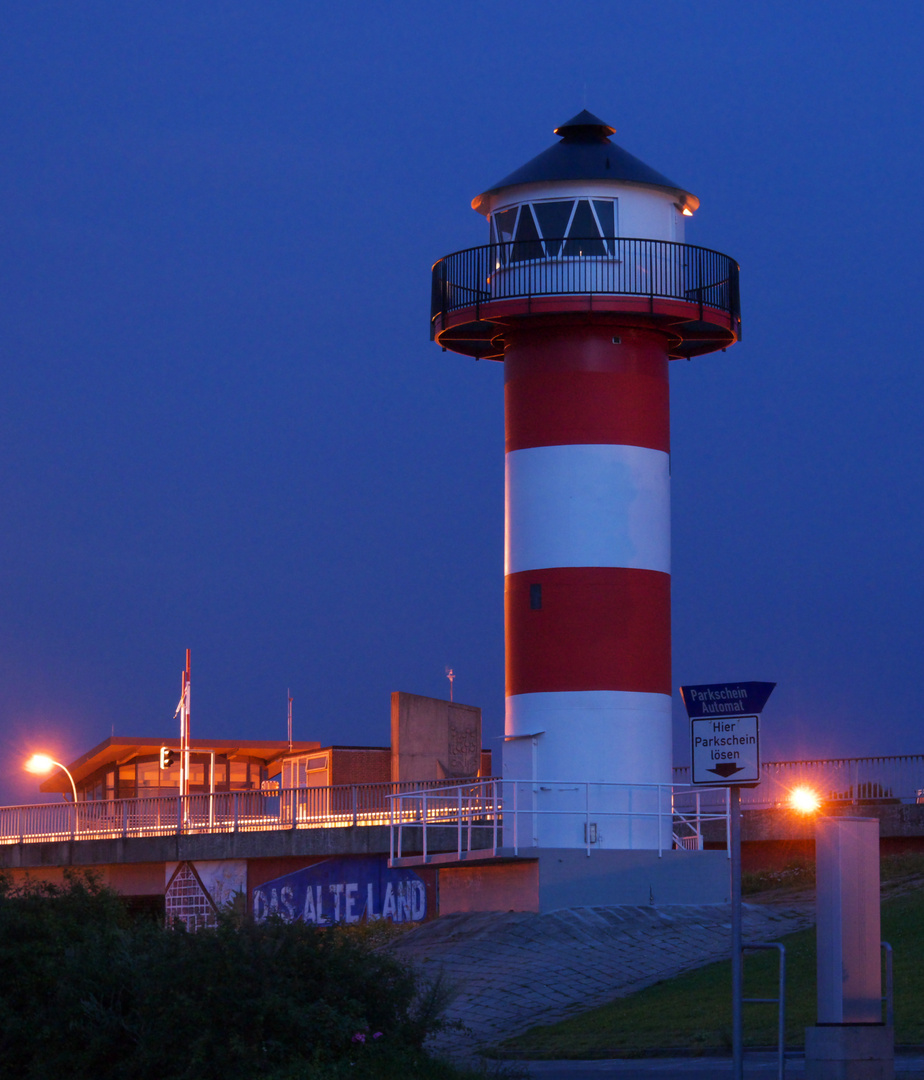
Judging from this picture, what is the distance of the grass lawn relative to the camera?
16875 millimetres

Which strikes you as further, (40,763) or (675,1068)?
(40,763)

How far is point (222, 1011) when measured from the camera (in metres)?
13.9

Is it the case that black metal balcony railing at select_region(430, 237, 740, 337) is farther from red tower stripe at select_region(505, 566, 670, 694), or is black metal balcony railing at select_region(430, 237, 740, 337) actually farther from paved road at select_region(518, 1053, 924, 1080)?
paved road at select_region(518, 1053, 924, 1080)

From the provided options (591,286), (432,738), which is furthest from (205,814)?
(591,286)

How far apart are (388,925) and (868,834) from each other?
1645cm

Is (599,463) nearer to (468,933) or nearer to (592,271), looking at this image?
(592,271)

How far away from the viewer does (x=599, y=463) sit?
2816 centimetres

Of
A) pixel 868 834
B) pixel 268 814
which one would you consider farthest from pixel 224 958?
pixel 268 814

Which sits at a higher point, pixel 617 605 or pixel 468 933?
pixel 617 605

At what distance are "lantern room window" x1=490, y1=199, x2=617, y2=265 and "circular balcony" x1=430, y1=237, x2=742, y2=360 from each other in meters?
0.02

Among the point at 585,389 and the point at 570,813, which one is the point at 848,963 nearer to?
the point at 570,813

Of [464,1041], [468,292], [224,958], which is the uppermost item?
[468,292]

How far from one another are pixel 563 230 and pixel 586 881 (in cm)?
1093

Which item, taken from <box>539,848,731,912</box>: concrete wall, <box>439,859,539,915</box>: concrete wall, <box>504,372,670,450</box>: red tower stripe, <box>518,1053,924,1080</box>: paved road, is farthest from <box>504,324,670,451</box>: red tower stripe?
<box>518,1053,924,1080</box>: paved road
